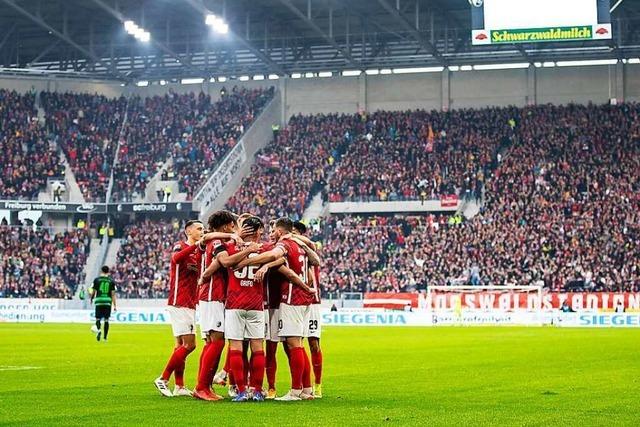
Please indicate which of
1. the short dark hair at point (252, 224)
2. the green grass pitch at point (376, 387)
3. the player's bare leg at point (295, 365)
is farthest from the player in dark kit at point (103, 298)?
the short dark hair at point (252, 224)

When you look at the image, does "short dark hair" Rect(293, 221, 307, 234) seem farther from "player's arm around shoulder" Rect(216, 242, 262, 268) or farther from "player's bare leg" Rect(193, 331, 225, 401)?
"player's bare leg" Rect(193, 331, 225, 401)

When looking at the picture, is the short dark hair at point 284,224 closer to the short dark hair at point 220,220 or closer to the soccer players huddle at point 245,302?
the soccer players huddle at point 245,302

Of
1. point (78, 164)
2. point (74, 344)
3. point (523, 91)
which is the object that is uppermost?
point (523, 91)

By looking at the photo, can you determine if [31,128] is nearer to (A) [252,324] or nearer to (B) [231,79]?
(B) [231,79]

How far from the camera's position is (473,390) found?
52.5 feet

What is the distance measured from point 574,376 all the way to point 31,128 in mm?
52897

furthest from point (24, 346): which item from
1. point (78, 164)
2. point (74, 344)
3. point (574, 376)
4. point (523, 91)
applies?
point (523, 91)

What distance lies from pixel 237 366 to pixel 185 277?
72.3 inches

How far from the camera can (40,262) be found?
5944cm

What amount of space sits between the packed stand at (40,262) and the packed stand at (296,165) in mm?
8944

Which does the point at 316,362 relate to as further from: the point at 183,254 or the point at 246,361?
the point at 183,254

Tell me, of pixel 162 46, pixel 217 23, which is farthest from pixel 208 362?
pixel 162 46

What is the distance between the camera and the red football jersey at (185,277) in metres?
14.8

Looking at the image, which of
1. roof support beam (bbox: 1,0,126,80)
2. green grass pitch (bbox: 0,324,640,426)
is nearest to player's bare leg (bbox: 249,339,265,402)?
green grass pitch (bbox: 0,324,640,426)
